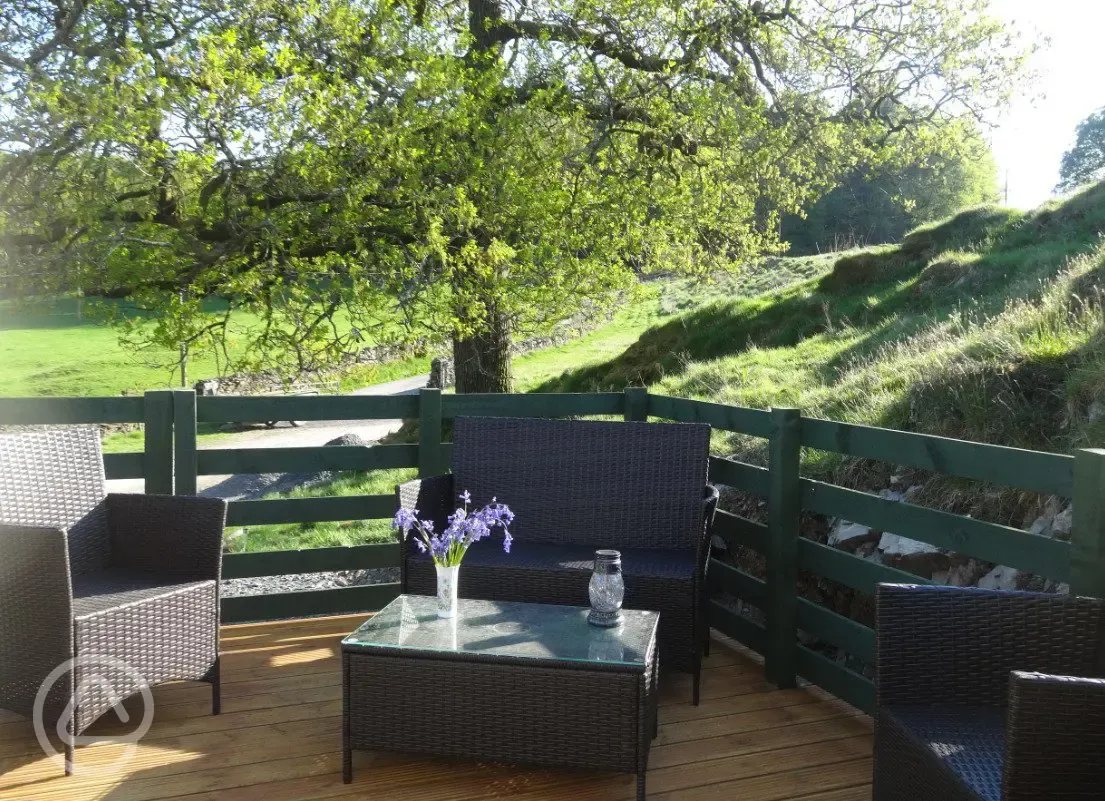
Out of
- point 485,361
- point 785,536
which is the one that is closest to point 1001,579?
point 785,536

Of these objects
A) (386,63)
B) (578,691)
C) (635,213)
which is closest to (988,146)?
(635,213)

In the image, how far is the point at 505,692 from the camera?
101 inches

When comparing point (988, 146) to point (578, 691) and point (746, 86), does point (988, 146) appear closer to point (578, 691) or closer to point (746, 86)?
point (746, 86)

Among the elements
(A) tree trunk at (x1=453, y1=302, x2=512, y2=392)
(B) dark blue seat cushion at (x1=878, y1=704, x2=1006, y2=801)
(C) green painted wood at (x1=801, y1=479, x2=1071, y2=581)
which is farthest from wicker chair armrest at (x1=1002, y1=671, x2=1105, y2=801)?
(A) tree trunk at (x1=453, y1=302, x2=512, y2=392)

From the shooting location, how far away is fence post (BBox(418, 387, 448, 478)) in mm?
4016

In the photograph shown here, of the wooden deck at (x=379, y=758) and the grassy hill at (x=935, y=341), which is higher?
the grassy hill at (x=935, y=341)

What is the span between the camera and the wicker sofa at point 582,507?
324 cm

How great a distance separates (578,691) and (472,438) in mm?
1562

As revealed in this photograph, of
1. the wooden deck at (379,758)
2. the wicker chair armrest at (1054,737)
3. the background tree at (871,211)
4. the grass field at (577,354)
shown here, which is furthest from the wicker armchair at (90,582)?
the background tree at (871,211)

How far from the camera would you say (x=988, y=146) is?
10.2 m

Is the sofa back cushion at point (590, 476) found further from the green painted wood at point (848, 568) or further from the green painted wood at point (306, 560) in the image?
the green painted wood at point (306, 560)

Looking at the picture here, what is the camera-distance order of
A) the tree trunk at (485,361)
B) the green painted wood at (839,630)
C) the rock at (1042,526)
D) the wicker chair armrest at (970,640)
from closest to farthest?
the wicker chair armrest at (970,640)
the green painted wood at (839,630)
the rock at (1042,526)
the tree trunk at (485,361)

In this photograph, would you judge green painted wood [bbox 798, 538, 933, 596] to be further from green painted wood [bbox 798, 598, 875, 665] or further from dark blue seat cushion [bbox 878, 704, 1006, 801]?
dark blue seat cushion [bbox 878, 704, 1006, 801]

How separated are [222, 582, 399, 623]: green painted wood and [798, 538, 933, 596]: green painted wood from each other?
5.78 feet
